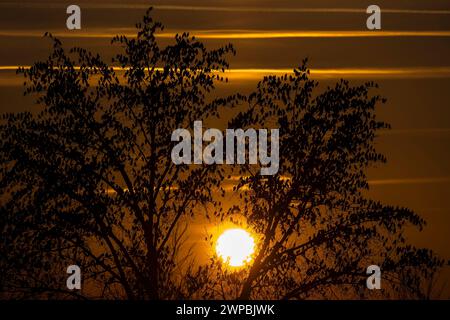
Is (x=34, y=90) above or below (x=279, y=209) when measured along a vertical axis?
above

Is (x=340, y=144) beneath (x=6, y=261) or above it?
above

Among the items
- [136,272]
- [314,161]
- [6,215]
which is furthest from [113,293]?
[314,161]

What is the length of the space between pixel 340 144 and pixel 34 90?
21.6 feet

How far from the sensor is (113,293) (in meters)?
29.4

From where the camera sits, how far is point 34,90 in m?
29.3

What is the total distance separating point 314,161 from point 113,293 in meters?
5.11

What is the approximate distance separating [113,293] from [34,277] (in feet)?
6.23

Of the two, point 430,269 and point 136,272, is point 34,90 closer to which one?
point 136,272

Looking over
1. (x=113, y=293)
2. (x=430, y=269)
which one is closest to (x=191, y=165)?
(x=113, y=293)

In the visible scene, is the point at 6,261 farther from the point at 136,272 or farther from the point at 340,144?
the point at 340,144

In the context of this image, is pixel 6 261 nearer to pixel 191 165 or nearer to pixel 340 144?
pixel 191 165
